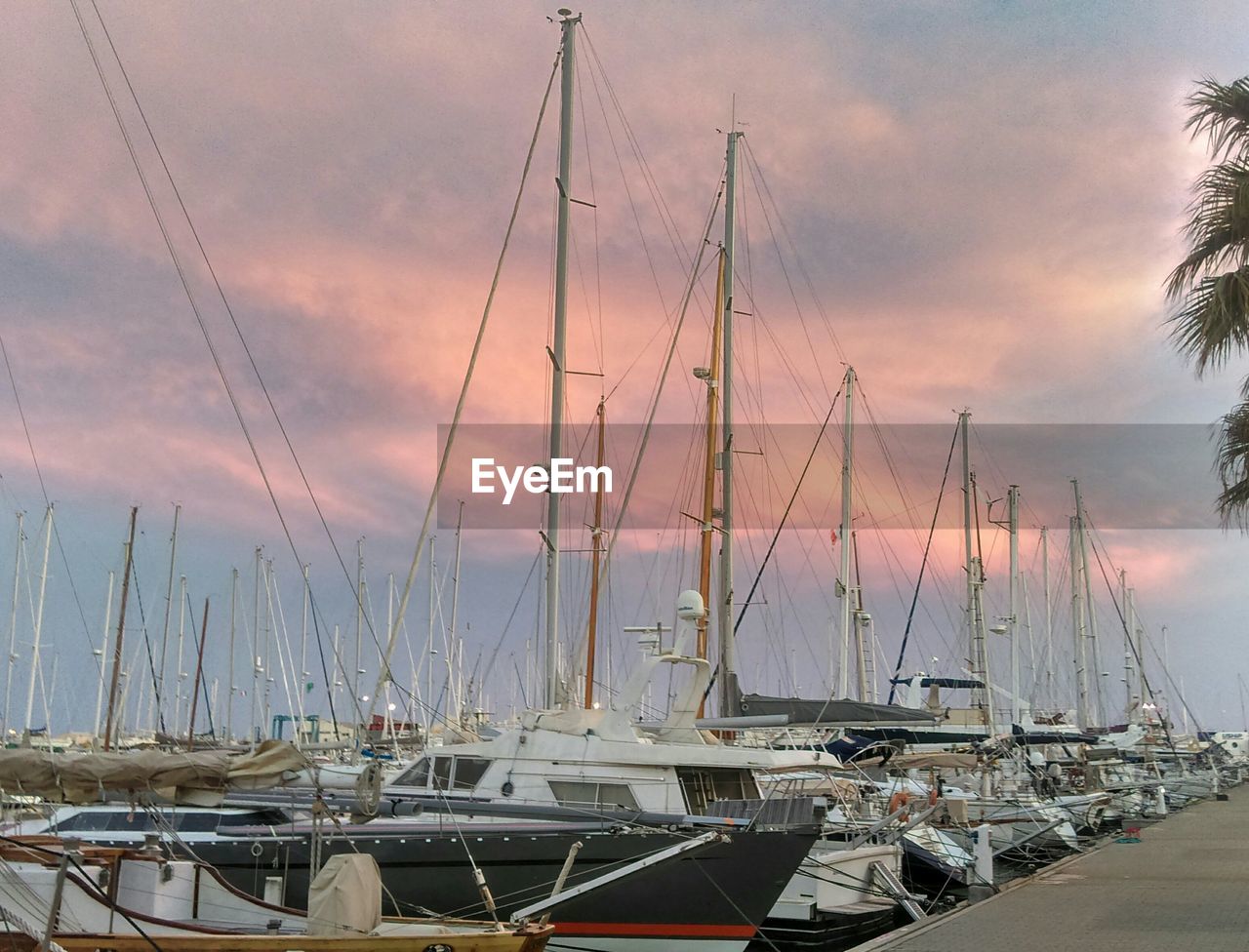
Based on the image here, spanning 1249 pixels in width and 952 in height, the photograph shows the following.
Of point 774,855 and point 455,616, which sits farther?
point 455,616

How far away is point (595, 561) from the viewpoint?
2705 centimetres

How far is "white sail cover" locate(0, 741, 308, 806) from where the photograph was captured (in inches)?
462

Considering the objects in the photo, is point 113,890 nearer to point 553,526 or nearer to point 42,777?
point 42,777

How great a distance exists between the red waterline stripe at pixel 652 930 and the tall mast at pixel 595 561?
954 centimetres

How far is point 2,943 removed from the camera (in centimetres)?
872

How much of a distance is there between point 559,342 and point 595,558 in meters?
8.10

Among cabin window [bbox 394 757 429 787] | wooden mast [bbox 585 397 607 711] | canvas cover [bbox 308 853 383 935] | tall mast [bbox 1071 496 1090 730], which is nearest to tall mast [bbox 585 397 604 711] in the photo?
wooden mast [bbox 585 397 607 711]

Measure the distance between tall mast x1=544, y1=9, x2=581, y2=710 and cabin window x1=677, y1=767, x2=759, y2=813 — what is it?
308 centimetres

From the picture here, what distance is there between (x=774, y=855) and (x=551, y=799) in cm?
339

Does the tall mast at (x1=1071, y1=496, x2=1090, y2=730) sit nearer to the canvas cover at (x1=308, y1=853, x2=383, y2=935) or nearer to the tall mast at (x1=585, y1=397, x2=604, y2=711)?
the tall mast at (x1=585, y1=397, x2=604, y2=711)

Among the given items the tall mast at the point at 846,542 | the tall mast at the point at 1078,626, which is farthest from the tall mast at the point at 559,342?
the tall mast at the point at 1078,626

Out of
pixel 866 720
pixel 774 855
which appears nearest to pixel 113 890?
pixel 774 855

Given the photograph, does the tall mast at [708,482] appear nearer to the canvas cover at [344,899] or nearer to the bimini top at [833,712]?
the bimini top at [833,712]

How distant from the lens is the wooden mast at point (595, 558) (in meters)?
24.0
